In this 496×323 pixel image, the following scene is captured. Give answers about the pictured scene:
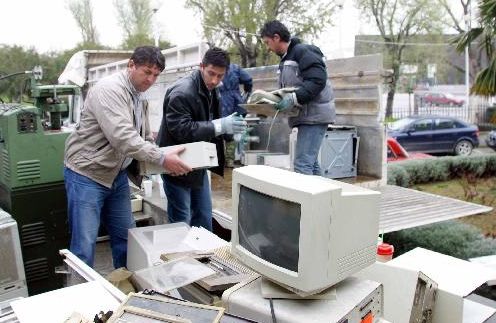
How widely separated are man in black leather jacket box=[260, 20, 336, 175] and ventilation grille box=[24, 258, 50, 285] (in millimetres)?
2066

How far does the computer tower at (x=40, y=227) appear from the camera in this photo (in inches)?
130

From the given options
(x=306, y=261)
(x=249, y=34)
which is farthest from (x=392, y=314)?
(x=249, y=34)

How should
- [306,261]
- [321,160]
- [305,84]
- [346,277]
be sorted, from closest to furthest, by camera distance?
[306,261] → [346,277] → [305,84] → [321,160]

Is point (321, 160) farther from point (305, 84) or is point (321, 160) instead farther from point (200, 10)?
point (200, 10)

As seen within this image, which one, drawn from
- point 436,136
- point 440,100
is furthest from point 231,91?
point 440,100

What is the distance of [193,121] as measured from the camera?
311 cm

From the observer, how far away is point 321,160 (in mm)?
5223

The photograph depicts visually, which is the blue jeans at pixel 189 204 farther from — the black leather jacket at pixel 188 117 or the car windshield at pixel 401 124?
the car windshield at pixel 401 124

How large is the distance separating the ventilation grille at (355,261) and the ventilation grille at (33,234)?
98.2 inches

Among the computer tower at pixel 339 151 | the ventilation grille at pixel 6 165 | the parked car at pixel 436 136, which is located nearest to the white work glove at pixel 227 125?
the ventilation grille at pixel 6 165

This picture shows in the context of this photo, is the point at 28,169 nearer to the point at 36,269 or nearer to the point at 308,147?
the point at 36,269

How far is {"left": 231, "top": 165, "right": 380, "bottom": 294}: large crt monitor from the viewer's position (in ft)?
5.26

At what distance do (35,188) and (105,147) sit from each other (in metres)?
0.89

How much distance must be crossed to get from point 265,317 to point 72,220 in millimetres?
1625
